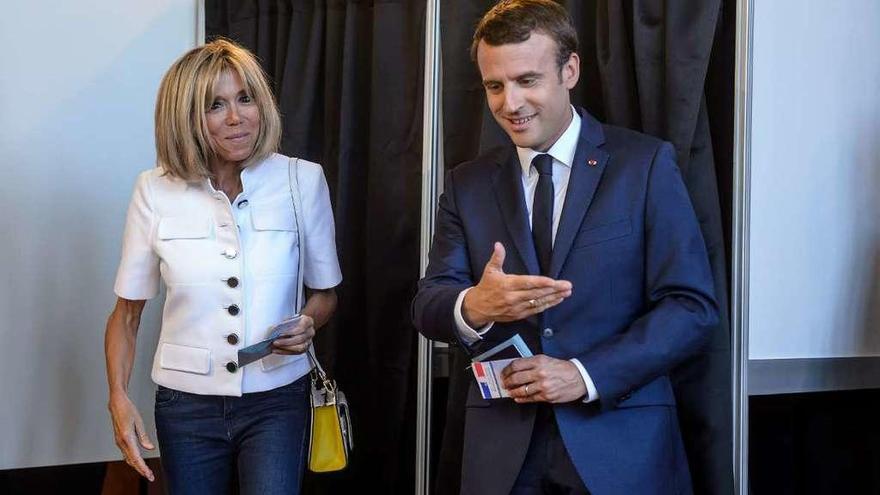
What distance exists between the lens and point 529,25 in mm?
2240

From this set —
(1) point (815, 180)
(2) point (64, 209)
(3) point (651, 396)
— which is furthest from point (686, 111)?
(2) point (64, 209)

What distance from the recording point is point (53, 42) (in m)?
3.46

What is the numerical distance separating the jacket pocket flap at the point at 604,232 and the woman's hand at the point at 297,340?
0.67 m

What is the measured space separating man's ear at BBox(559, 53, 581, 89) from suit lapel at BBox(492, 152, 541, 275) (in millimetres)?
192

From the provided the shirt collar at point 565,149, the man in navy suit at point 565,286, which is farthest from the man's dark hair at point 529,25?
the shirt collar at point 565,149

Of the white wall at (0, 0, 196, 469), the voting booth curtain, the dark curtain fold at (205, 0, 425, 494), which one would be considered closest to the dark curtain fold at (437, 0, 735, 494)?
the voting booth curtain

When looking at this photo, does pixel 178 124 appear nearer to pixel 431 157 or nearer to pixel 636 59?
pixel 431 157

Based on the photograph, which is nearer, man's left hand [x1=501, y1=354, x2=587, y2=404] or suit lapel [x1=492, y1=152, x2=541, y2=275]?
man's left hand [x1=501, y1=354, x2=587, y2=404]

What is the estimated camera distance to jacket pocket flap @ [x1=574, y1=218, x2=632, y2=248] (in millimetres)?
2135

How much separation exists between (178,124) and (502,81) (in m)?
0.79

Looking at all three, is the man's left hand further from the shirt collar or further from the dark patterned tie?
the shirt collar

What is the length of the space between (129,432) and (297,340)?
1.51 ft

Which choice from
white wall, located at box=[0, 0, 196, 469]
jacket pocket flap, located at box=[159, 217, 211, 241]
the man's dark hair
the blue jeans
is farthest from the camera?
white wall, located at box=[0, 0, 196, 469]

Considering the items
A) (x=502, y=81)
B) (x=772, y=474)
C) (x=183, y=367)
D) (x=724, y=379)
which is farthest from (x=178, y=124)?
(x=772, y=474)
